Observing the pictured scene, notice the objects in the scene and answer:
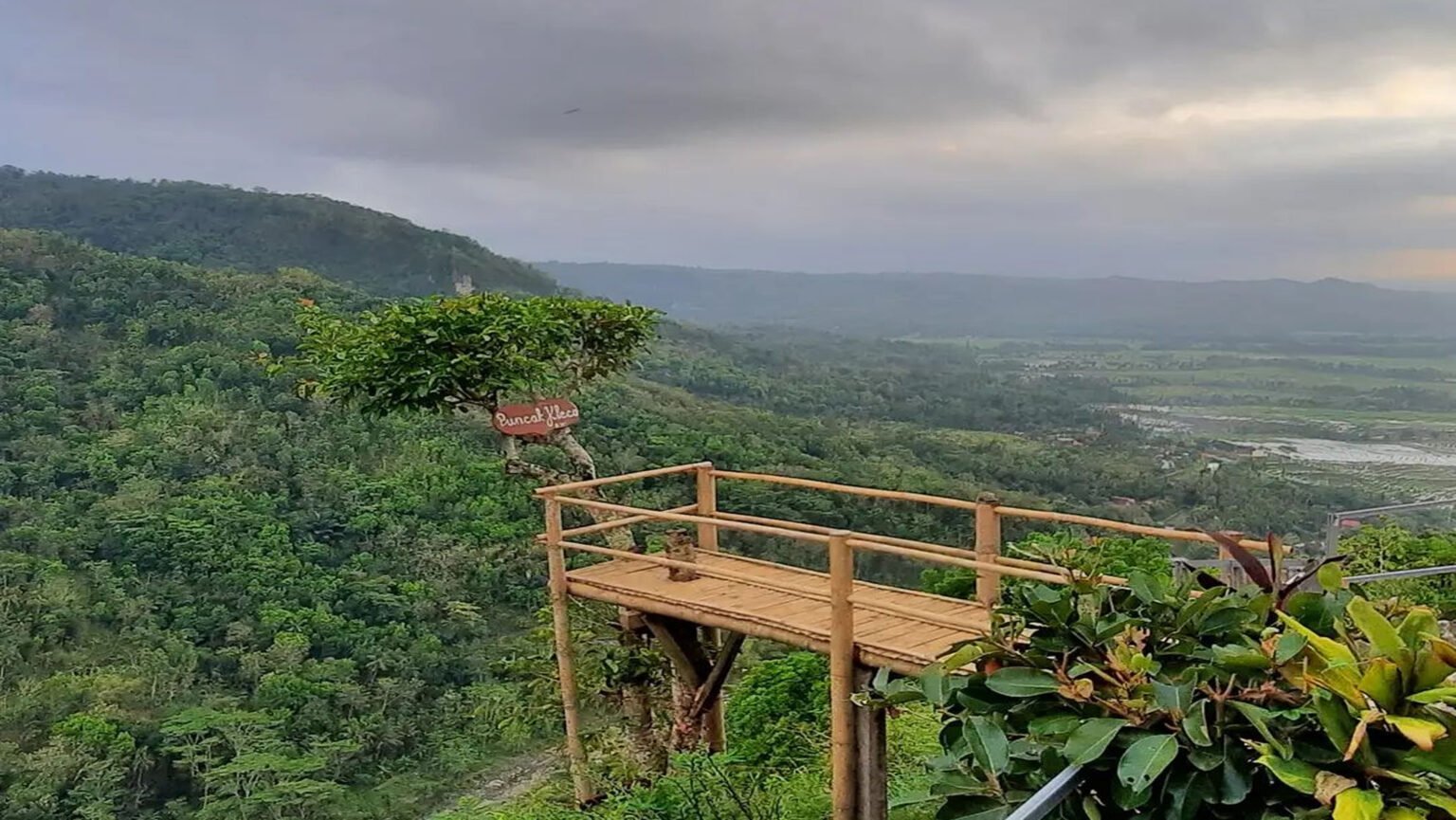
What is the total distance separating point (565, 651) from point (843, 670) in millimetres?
1816

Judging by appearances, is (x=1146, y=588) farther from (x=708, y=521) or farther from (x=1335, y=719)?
(x=708, y=521)

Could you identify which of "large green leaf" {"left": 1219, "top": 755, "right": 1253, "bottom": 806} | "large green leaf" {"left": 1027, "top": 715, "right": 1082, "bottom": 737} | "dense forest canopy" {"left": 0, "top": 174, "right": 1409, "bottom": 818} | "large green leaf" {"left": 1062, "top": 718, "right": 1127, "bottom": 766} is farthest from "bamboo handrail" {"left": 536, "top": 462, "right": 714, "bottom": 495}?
"large green leaf" {"left": 1219, "top": 755, "right": 1253, "bottom": 806}

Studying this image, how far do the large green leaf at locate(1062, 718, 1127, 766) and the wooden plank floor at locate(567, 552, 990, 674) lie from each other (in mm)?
1810

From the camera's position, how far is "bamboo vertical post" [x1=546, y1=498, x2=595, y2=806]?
478 cm

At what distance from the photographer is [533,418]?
17.4ft

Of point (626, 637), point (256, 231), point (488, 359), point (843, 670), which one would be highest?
point (256, 231)

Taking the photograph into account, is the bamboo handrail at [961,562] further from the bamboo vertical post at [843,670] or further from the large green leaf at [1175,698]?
the large green leaf at [1175,698]

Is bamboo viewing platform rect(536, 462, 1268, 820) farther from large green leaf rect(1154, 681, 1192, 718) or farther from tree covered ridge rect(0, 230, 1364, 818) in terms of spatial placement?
tree covered ridge rect(0, 230, 1364, 818)

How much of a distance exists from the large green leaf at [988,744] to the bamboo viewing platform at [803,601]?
3.04 ft

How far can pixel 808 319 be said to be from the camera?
456 feet

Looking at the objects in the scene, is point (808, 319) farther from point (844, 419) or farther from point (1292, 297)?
point (844, 419)

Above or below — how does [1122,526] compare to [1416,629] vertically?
below

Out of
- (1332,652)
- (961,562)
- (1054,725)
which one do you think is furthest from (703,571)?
(1332,652)

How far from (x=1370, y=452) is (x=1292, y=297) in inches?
4441
